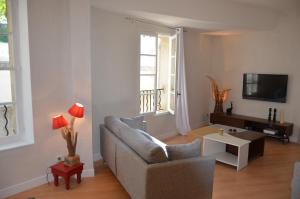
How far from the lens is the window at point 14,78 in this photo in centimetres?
303

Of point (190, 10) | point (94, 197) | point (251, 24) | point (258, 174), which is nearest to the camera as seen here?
point (94, 197)

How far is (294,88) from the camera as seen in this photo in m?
5.39

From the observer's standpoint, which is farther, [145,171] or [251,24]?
[251,24]

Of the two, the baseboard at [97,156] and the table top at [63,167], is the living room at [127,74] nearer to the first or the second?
the baseboard at [97,156]

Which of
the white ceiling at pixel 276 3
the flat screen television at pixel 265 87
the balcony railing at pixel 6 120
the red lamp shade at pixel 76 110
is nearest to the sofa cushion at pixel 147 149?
the red lamp shade at pixel 76 110

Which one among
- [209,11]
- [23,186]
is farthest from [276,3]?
[23,186]

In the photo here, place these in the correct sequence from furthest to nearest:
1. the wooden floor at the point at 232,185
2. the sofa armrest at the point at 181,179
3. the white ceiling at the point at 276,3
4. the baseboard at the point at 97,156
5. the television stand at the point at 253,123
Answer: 1. the television stand at the point at 253,123
2. the white ceiling at the point at 276,3
3. the baseboard at the point at 97,156
4. the wooden floor at the point at 232,185
5. the sofa armrest at the point at 181,179

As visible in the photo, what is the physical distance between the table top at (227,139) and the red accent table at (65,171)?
2.19 meters

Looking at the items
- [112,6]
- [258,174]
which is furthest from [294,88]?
[112,6]

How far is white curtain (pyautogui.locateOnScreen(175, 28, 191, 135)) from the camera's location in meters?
5.29

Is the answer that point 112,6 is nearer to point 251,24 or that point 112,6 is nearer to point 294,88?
point 251,24

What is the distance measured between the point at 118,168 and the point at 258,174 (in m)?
2.22

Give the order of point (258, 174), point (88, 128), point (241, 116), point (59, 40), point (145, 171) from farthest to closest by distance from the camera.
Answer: point (241, 116), point (258, 174), point (88, 128), point (59, 40), point (145, 171)

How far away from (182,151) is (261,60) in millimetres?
4209
